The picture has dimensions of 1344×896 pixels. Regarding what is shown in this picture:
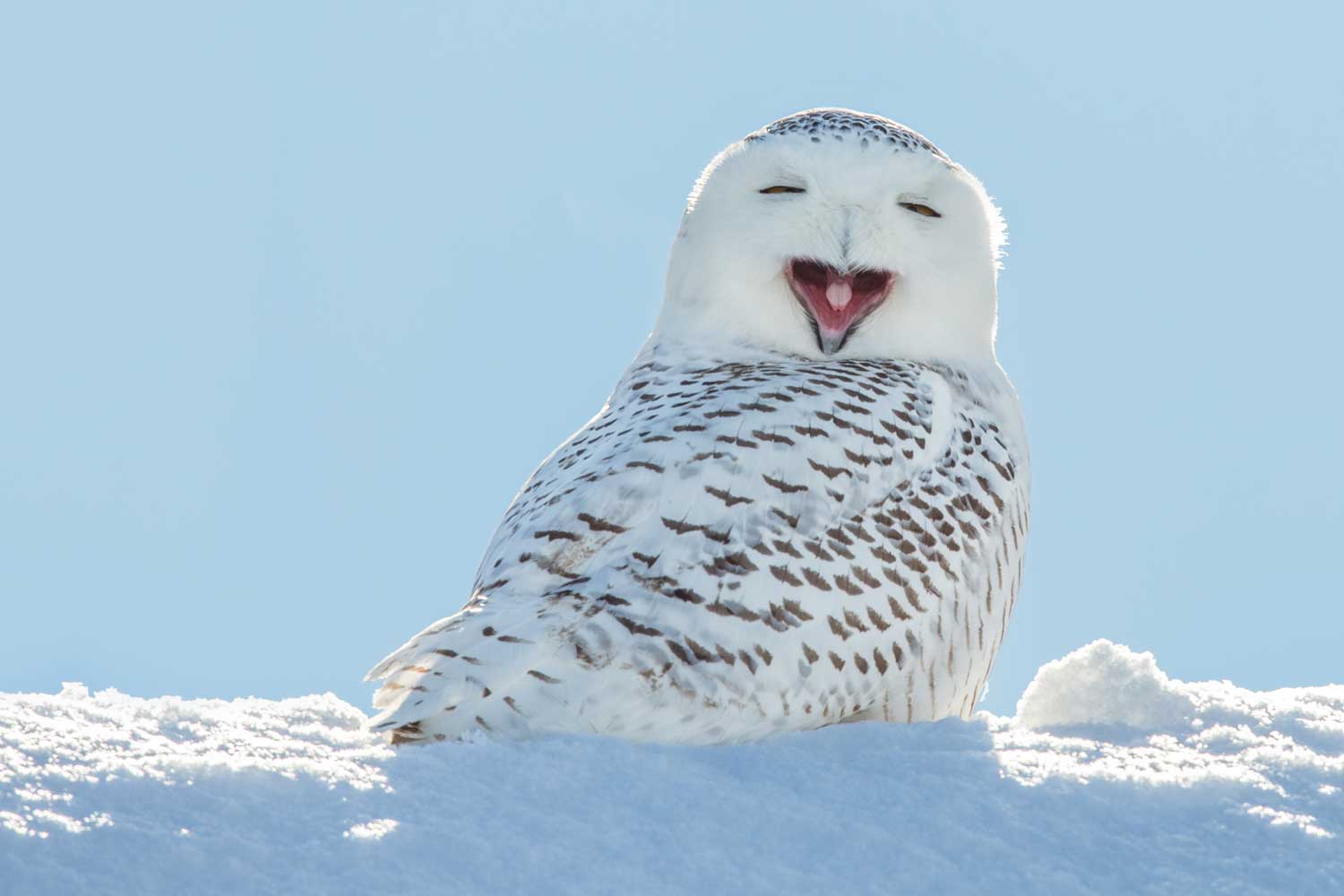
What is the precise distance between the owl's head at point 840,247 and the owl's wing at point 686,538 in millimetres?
301

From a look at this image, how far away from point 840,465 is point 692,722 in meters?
0.62

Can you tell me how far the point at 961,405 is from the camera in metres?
3.23

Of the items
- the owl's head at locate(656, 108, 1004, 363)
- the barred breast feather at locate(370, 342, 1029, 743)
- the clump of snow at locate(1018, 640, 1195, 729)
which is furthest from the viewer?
the owl's head at locate(656, 108, 1004, 363)

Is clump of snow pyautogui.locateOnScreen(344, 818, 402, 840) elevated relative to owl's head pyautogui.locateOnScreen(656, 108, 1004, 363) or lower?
lower

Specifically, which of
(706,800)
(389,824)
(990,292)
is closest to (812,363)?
(990,292)

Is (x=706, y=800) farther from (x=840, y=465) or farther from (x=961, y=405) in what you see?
(x=961, y=405)

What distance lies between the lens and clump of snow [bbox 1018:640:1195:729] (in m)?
2.82

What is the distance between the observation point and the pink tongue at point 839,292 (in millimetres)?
3232

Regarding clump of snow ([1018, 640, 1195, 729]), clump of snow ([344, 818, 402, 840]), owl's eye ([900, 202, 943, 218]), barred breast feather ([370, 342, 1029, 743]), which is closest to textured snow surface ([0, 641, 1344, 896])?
clump of snow ([344, 818, 402, 840])

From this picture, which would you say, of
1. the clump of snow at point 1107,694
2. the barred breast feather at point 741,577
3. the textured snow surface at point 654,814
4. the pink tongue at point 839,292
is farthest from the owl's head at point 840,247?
the textured snow surface at point 654,814

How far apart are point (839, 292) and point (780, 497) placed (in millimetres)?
743

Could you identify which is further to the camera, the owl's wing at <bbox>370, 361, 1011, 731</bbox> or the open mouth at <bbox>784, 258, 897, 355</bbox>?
the open mouth at <bbox>784, 258, 897, 355</bbox>

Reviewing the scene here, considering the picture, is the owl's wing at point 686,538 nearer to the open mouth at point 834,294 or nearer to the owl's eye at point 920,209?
the open mouth at point 834,294

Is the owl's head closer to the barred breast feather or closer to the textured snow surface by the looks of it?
the barred breast feather
